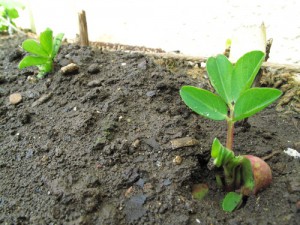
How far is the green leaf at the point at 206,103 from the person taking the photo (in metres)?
0.77

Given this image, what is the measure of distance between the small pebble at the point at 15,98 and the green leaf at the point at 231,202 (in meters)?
0.81

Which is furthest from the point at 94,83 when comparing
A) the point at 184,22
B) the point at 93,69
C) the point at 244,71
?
the point at 184,22

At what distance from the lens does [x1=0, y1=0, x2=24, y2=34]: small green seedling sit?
186 centimetres

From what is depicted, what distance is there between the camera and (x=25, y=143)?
99cm

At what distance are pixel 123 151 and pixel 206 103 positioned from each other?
0.88 ft

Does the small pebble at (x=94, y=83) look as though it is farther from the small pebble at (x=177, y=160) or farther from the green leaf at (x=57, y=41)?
the small pebble at (x=177, y=160)

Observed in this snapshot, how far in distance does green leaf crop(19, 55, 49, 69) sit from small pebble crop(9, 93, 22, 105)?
0.11m

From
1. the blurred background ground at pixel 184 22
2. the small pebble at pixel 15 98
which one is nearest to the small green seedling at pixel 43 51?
the small pebble at pixel 15 98

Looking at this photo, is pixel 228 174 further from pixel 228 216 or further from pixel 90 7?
pixel 90 7

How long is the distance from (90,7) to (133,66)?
82cm

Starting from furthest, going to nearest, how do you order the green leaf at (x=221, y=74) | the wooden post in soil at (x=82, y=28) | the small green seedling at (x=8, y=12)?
the small green seedling at (x=8, y=12)
the wooden post in soil at (x=82, y=28)
the green leaf at (x=221, y=74)

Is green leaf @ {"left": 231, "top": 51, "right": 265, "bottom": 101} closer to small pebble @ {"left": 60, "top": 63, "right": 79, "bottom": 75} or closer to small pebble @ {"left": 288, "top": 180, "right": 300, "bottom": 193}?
small pebble @ {"left": 288, "top": 180, "right": 300, "bottom": 193}

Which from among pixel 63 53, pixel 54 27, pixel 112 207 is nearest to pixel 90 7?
pixel 54 27

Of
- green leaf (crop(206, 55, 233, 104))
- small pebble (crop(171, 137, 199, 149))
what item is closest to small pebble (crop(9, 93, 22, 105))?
small pebble (crop(171, 137, 199, 149))
